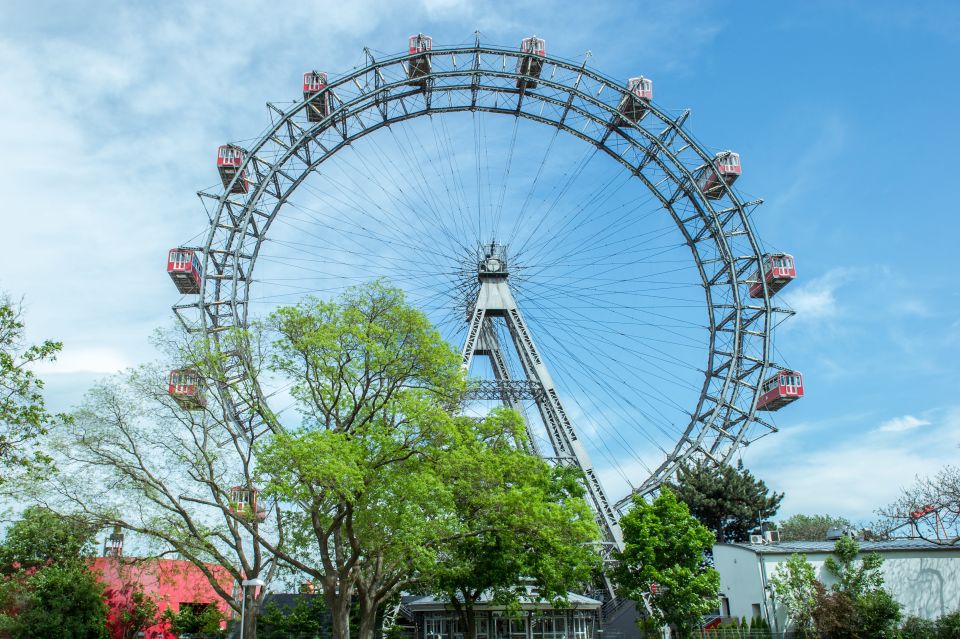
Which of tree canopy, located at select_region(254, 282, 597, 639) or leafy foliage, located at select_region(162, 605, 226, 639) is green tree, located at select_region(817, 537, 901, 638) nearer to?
tree canopy, located at select_region(254, 282, 597, 639)

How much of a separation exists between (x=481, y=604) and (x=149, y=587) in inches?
722

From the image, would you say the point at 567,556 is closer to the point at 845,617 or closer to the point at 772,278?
the point at 845,617

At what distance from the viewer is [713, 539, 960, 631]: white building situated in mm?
27031

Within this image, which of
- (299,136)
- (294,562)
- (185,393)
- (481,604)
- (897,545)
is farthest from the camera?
(299,136)

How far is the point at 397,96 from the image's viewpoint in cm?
3847

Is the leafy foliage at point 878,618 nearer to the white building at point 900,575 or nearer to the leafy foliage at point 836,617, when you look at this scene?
the leafy foliage at point 836,617

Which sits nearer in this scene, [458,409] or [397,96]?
[458,409]

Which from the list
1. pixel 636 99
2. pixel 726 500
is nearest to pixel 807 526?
pixel 726 500

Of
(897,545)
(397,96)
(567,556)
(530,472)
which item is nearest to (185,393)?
(530,472)

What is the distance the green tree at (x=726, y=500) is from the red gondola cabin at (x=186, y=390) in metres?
31.6

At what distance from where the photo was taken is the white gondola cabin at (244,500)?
78.0 ft

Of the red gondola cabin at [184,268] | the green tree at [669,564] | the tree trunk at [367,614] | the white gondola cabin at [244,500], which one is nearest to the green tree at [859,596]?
the green tree at [669,564]

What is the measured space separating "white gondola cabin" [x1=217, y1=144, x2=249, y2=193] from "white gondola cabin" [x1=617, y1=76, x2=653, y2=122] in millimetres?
19609

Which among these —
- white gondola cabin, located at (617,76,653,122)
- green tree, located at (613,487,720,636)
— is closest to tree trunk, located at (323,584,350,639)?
green tree, located at (613,487,720,636)
